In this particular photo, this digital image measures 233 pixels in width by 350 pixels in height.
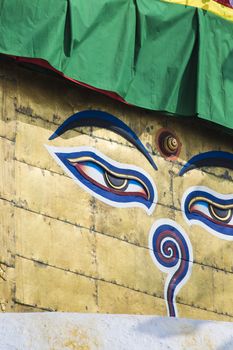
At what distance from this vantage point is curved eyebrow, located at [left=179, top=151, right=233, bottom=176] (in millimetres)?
13711

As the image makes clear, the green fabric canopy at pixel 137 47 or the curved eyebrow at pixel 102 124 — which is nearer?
the green fabric canopy at pixel 137 47

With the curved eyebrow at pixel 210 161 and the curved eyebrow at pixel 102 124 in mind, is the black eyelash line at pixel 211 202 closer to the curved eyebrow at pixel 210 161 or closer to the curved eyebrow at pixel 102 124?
the curved eyebrow at pixel 210 161

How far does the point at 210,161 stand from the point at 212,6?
1.91m

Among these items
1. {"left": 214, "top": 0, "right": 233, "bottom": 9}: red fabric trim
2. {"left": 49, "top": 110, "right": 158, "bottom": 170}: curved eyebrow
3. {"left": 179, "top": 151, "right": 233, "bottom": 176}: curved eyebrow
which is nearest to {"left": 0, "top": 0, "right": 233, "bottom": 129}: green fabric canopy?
{"left": 214, "top": 0, "right": 233, "bottom": 9}: red fabric trim

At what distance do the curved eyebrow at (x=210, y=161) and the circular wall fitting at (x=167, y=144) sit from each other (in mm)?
233

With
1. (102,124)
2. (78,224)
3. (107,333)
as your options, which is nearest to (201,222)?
(102,124)

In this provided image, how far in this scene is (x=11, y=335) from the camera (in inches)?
286

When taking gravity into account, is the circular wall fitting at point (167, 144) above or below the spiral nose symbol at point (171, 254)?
above

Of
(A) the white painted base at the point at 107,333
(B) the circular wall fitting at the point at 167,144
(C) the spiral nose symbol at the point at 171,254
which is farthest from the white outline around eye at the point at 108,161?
(A) the white painted base at the point at 107,333

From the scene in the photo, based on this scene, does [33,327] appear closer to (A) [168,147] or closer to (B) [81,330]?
(B) [81,330]

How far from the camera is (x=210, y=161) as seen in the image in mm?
13984

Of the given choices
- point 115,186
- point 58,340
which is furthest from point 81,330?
point 115,186

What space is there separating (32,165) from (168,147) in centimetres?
207

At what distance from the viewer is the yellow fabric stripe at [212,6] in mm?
13484
